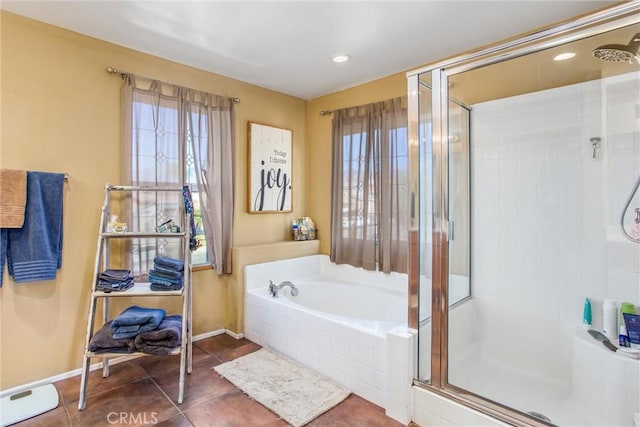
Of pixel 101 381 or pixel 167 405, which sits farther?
pixel 101 381

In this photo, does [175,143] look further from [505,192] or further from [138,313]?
[505,192]

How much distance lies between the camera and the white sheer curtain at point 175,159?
8.34 ft

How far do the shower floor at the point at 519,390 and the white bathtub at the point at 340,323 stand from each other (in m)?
0.36

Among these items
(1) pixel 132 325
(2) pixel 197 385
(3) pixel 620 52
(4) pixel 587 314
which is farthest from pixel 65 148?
(4) pixel 587 314

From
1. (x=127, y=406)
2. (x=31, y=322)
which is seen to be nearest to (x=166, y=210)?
(x=31, y=322)

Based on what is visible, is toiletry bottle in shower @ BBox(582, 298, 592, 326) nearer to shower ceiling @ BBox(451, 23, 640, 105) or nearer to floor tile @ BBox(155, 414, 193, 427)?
shower ceiling @ BBox(451, 23, 640, 105)

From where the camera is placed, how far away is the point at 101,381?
2.28 meters

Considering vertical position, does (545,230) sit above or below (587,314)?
above

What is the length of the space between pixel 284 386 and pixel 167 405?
71 cm

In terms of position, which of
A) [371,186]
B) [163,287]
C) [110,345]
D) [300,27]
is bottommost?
[110,345]

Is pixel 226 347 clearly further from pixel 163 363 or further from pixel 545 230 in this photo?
pixel 545 230

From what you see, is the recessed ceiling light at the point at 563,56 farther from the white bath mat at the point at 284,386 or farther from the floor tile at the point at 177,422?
the floor tile at the point at 177,422

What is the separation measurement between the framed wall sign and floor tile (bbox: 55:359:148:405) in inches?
62.3

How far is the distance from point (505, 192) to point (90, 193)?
296cm
